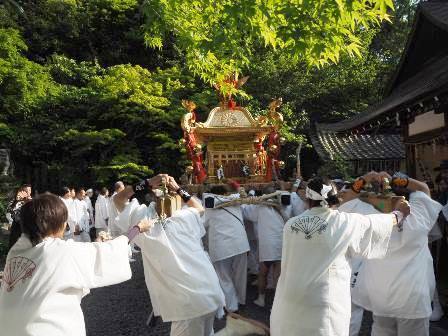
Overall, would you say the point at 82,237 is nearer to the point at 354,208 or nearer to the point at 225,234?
the point at 225,234

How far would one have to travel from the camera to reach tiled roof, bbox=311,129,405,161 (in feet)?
41.5

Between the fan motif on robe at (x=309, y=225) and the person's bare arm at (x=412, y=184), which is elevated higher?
the person's bare arm at (x=412, y=184)

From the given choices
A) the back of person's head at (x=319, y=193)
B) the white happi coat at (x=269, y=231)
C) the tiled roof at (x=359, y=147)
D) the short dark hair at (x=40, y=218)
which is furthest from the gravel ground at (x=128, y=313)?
the tiled roof at (x=359, y=147)

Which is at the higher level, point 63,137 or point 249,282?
point 63,137

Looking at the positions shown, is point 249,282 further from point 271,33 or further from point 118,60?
point 118,60

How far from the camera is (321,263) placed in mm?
2715

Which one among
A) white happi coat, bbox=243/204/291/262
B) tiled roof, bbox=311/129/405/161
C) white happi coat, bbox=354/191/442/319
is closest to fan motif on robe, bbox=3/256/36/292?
white happi coat, bbox=354/191/442/319

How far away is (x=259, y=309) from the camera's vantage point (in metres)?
5.90

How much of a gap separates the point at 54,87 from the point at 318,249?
1773cm

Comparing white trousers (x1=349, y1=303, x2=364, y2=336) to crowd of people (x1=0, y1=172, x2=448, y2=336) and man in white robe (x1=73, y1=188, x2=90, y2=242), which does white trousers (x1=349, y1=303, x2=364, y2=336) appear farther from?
man in white robe (x1=73, y1=188, x2=90, y2=242)

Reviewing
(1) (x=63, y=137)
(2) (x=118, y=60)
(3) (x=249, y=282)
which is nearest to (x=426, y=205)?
(3) (x=249, y=282)

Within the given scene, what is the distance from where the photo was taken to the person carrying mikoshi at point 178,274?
3.33 meters

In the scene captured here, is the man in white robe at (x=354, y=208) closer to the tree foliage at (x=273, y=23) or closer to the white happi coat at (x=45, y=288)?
the tree foliage at (x=273, y=23)

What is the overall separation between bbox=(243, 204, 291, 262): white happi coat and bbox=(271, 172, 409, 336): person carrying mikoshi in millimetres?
3233
